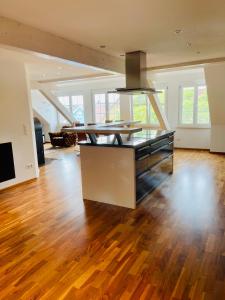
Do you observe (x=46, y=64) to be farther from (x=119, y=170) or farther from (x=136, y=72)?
(x=119, y=170)

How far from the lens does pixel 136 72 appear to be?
4492 mm

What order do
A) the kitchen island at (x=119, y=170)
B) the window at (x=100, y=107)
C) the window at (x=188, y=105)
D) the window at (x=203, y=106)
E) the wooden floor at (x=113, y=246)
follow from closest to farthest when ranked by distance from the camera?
1. the wooden floor at (x=113, y=246)
2. the kitchen island at (x=119, y=170)
3. the window at (x=203, y=106)
4. the window at (x=188, y=105)
5. the window at (x=100, y=107)

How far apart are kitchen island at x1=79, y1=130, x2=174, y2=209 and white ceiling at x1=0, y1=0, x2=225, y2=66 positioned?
1.61 m

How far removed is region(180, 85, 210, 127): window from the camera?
7.59m

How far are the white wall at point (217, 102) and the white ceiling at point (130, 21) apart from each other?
1583 millimetres

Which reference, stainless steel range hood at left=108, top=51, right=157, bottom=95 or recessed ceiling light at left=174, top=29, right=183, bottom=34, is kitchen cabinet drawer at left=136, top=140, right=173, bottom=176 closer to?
stainless steel range hood at left=108, top=51, right=157, bottom=95

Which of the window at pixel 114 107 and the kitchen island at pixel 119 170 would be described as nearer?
the kitchen island at pixel 119 170

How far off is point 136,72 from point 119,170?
2.11m

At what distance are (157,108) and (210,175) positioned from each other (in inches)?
102

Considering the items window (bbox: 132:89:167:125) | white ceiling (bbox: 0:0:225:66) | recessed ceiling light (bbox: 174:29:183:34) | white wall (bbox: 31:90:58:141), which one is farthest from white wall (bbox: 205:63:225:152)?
white wall (bbox: 31:90:58:141)

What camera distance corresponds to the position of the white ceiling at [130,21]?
7.79 ft

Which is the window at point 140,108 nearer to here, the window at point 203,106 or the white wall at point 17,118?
the window at point 203,106

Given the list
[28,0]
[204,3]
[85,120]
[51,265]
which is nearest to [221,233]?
[51,265]

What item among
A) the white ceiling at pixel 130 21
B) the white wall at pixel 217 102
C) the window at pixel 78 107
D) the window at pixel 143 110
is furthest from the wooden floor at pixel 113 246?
the window at pixel 78 107
